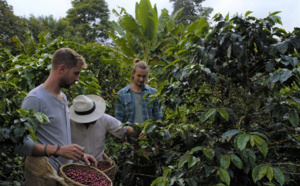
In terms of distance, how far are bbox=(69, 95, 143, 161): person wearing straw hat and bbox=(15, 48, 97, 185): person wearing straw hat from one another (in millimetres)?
288

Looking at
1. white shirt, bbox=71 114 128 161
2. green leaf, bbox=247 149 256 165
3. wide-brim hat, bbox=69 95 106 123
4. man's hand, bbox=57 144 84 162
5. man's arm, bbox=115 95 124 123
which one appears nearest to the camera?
green leaf, bbox=247 149 256 165

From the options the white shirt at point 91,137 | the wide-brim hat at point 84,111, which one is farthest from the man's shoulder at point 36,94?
the white shirt at point 91,137

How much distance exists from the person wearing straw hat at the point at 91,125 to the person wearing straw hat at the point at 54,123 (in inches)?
11.3

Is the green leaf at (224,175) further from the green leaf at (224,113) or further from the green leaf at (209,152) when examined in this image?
the green leaf at (224,113)

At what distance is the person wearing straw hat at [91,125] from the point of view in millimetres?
2498

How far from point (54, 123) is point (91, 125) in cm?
61

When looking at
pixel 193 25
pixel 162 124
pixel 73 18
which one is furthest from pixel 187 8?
pixel 162 124

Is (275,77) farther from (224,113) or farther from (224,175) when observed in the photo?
(224,175)

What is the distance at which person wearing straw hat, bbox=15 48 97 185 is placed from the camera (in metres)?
1.79

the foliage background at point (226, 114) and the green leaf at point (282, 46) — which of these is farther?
the green leaf at point (282, 46)

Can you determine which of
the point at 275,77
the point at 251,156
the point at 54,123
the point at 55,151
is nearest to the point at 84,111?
the point at 54,123

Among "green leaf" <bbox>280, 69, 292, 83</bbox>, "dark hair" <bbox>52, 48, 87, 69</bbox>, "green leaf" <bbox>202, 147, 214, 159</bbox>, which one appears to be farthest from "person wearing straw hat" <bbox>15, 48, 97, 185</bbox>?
"green leaf" <bbox>280, 69, 292, 83</bbox>

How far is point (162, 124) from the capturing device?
235 centimetres

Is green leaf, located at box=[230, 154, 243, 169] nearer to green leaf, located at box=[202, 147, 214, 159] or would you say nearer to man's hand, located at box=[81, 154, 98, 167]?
green leaf, located at box=[202, 147, 214, 159]
